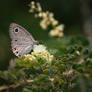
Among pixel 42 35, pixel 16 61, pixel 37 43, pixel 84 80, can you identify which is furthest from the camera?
pixel 42 35

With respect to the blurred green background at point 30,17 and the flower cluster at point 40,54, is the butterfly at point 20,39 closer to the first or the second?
the flower cluster at point 40,54

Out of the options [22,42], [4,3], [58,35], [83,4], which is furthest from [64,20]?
[22,42]

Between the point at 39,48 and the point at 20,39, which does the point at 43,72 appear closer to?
the point at 39,48

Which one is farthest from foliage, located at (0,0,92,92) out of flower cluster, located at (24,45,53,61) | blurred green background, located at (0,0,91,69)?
blurred green background, located at (0,0,91,69)

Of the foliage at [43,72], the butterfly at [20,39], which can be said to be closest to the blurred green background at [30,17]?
the butterfly at [20,39]

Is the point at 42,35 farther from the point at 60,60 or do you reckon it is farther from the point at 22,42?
the point at 60,60

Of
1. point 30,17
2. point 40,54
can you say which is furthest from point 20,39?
point 30,17

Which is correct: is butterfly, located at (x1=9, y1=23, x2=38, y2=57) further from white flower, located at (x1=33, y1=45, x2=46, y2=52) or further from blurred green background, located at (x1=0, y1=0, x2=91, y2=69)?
blurred green background, located at (x1=0, y1=0, x2=91, y2=69)
